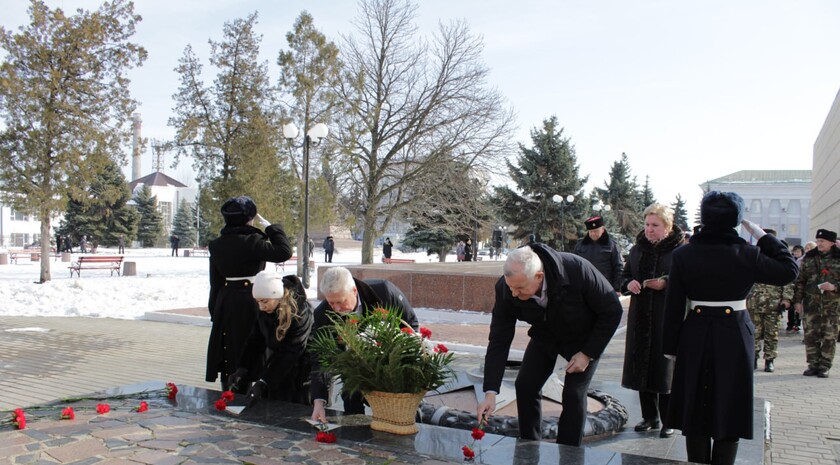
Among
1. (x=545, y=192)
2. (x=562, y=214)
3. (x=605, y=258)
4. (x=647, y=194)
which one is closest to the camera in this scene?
(x=605, y=258)

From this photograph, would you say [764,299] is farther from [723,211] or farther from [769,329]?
[723,211]

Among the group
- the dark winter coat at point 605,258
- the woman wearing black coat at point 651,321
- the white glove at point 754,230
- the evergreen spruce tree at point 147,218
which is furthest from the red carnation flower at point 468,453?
the evergreen spruce tree at point 147,218

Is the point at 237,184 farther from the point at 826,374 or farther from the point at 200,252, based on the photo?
the point at 200,252

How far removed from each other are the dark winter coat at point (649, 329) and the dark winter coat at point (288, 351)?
7.96 feet

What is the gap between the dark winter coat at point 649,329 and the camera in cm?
508

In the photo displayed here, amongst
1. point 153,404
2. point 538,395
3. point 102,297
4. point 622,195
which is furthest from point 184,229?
point 538,395

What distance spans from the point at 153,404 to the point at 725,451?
367 centimetres

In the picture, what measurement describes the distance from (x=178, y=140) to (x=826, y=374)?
22604mm

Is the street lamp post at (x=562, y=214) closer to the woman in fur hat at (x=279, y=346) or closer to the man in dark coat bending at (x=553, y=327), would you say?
the woman in fur hat at (x=279, y=346)

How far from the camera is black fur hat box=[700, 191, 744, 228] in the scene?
374 cm

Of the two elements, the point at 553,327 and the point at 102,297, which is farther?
the point at 102,297

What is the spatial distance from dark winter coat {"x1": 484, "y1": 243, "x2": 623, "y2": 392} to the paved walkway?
0.83 metres

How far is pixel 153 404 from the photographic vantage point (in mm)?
4766

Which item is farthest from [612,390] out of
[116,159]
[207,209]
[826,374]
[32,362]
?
[207,209]
